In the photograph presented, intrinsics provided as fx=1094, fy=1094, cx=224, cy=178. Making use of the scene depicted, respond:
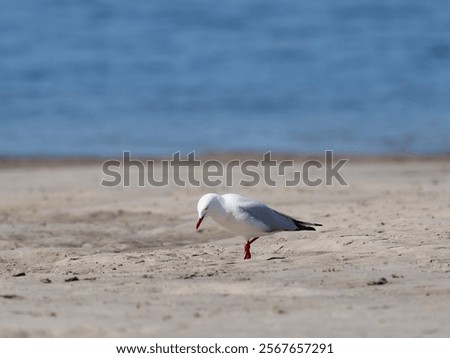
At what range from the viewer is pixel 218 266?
301 inches

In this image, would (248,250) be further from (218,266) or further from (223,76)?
(223,76)

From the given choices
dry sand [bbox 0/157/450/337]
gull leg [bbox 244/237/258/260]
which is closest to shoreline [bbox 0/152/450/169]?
dry sand [bbox 0/157/450/337]

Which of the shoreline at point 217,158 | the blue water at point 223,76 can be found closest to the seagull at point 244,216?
the shoreline at point 217,158

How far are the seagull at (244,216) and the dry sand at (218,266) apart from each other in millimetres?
195

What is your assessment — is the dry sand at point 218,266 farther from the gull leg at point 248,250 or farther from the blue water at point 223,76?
the blue water at point 223,76

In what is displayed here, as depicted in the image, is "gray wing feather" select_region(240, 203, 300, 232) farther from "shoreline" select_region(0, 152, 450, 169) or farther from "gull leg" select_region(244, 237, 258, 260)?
"shoreline" select_region(0, 152, 450, 169)

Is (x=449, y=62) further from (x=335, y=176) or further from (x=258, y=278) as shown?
(x=258, y=278)

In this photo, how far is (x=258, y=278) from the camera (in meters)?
7.00

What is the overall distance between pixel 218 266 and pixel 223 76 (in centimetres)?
1779

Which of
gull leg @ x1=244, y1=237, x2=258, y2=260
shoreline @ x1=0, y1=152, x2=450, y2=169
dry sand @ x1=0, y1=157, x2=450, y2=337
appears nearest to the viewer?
dry sand @ x1=0, y1=157, x2=450, y2=337

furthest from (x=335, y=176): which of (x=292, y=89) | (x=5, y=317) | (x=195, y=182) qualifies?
(x=292, y=89)

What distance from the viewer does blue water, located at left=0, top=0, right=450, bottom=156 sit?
59.5 feet

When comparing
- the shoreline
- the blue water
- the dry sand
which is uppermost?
the blue water

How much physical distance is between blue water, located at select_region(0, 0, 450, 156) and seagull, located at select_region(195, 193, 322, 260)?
8251mm
